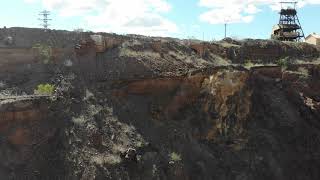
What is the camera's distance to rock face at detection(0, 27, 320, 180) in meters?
17.4

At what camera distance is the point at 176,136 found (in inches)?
800

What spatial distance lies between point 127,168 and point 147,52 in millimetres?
7440

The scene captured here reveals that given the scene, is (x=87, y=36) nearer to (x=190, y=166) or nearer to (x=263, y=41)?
(x=190, y=166)

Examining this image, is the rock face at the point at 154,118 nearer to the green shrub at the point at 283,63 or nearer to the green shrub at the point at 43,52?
the green shrub at the point at 43,52

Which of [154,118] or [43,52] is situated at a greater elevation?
[43,52]

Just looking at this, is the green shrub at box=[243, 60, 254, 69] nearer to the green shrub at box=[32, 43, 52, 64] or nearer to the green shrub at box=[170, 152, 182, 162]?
the green shrub at box=[170, 152, 182, 162]

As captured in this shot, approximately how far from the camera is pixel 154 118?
2094cm

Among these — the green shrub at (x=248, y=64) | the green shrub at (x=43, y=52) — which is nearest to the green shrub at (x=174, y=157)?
the green shrub at (x=43, y=52)

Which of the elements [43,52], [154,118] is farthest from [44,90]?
[154,118]

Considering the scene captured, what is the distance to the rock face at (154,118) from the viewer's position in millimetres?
17375

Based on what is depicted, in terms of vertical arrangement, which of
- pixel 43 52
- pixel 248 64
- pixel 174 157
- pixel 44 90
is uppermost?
pixel 43 52

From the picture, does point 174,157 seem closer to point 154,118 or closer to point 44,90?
point 154,118

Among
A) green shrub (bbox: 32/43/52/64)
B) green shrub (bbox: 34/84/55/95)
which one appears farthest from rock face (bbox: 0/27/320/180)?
green shrub (bbox: 34/84/55/95)

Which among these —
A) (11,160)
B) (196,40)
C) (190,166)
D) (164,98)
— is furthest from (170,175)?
(196,40)
